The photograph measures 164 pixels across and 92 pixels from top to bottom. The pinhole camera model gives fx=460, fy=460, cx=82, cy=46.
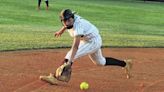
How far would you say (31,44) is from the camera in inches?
585

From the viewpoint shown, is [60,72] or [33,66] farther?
[33,66]

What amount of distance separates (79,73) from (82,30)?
204cm

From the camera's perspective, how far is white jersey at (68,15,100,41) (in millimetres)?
8570

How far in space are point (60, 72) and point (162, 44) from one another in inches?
358

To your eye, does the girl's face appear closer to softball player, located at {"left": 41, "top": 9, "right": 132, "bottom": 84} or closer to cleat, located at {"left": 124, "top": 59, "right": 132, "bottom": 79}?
softball player, located at {"left": 41, "top": 9, "right": 132, "bottom": 84}

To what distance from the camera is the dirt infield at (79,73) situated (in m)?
8.87

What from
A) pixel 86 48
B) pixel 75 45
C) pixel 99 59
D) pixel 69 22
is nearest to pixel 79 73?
pixel 99 59

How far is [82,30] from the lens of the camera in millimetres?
8633

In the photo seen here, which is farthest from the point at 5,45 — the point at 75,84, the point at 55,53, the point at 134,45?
the point at 75,84

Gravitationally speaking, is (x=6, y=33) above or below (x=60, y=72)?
below

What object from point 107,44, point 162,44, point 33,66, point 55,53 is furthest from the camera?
point 162,44

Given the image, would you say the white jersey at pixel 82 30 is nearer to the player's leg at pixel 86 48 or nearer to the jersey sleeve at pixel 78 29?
the jersey sleeve at pixel 78 29

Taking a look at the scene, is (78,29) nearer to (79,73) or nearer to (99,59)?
(99,59)

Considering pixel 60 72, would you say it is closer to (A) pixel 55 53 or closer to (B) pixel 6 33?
(A) pixel 55 53
